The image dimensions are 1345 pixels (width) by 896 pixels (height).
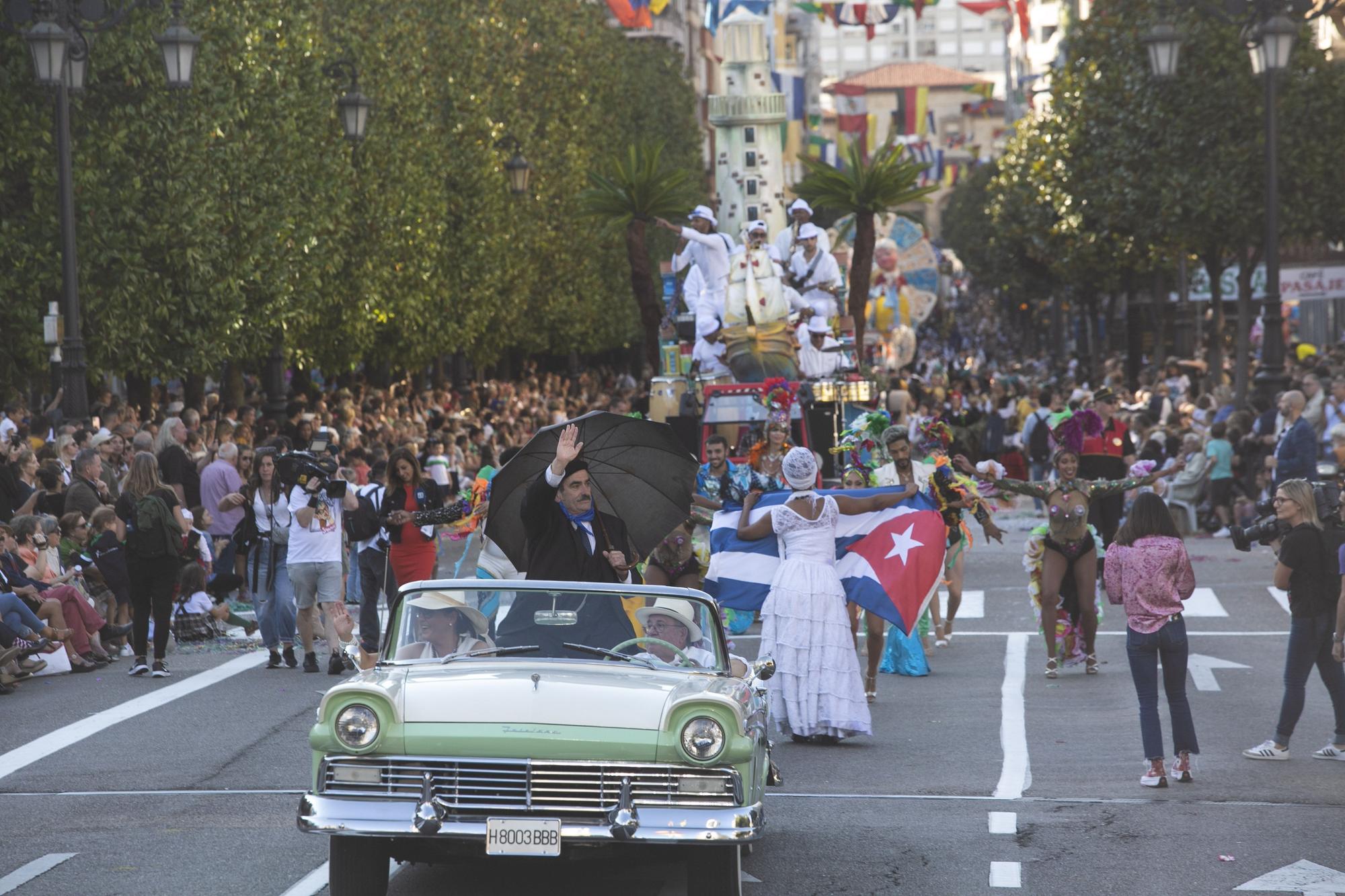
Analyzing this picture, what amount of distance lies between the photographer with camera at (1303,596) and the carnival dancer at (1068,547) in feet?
9.59

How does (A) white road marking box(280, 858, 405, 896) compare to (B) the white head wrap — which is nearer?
(A) white road marking box(280, 858, 405, 896)

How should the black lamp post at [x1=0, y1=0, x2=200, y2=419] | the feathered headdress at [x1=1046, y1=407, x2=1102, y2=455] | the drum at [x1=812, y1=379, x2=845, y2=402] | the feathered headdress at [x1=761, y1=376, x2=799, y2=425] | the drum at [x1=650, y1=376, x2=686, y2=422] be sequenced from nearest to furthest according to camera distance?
the feathered headdress at [x1=1046, y1=407, x2=1102, y2=455], the feathered headdress at [x1=761, y1=376, x2=799, y2=425], the black lamp post at [x1=0, y1=0, x2=200, y2=419], the drum at [x1=812, y1=379, x2=845, y2=402], the drum at [x1=650, y1=376, x2=686, y2=422]

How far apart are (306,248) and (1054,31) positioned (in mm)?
105386

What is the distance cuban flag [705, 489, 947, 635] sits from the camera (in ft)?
41.9

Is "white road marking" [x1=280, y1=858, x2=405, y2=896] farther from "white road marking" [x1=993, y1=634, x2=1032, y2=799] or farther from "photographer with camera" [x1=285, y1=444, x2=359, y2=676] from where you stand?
"photographer with camera" [x1=285, y1=444, x2=359, y2=676]

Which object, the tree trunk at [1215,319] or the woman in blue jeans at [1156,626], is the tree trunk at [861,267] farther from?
the woman in blue jeans at [1156,626]

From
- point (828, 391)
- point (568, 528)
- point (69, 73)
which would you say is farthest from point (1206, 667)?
point (69, 73)

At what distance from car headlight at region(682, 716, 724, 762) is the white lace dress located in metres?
4.33

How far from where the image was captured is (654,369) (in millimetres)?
30672

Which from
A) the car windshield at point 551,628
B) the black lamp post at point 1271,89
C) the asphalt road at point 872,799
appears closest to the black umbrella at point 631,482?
the asphalt road at point 872,799

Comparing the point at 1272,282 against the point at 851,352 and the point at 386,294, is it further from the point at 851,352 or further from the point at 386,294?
the point at 386,294

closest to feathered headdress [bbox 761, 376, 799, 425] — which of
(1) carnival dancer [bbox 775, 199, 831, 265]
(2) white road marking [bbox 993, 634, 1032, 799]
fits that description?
(2) white road marking [bbox 993, 634, 1032, 799]

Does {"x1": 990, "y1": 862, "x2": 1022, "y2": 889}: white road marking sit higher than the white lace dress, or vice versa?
the white lace dress

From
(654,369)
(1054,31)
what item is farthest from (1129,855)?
(1054,31)
